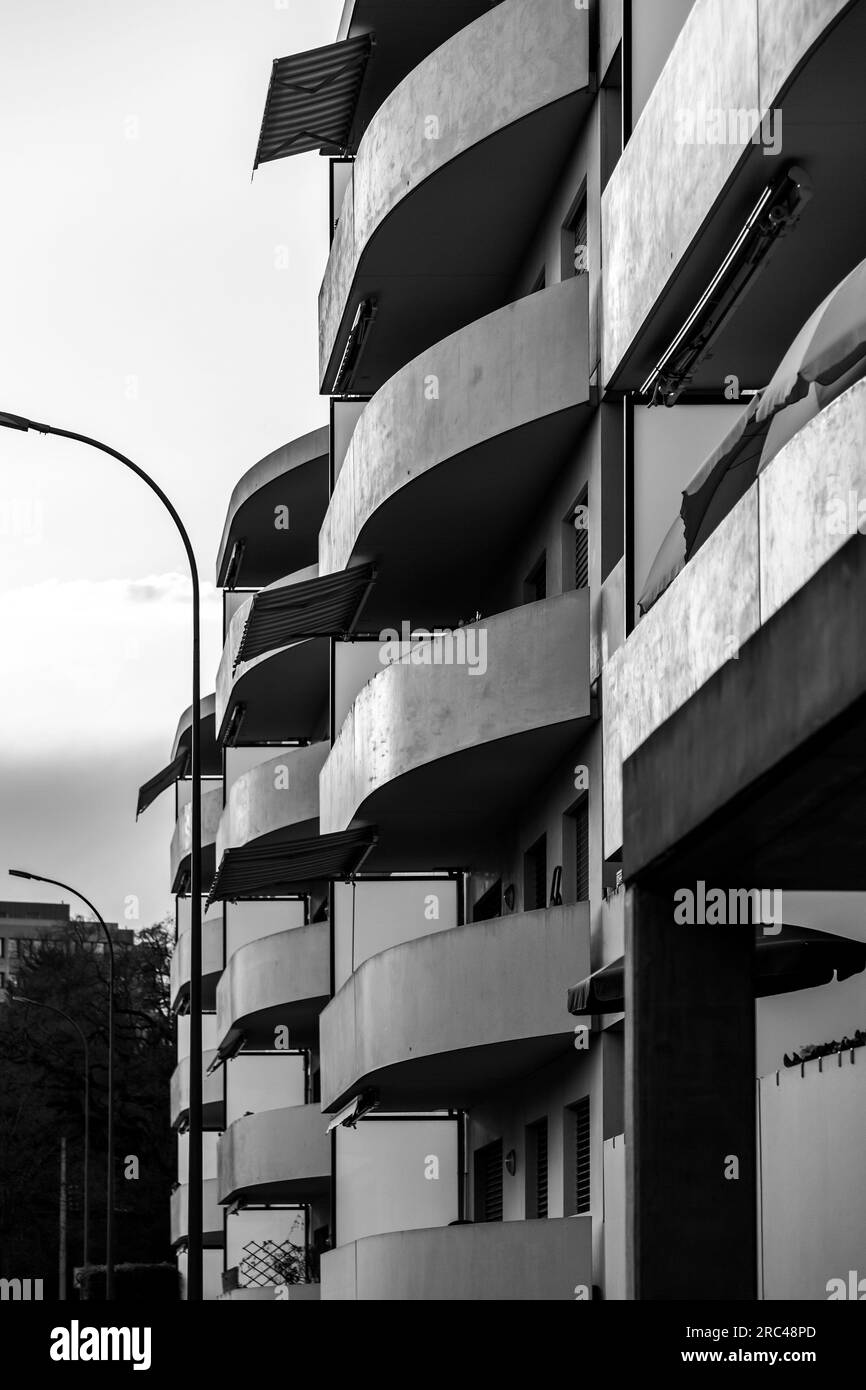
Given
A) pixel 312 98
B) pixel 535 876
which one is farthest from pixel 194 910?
pixel 312 98

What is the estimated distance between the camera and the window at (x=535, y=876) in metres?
23.4

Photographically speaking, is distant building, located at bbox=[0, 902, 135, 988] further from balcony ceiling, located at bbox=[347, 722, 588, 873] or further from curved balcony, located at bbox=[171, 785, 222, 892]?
balcony ceiling, located at bbox=[347, 722, 588, 873]

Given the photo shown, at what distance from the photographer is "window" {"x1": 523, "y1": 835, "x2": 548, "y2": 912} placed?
76.7ft

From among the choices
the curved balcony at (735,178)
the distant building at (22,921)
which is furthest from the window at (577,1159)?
the distant building at (22,921)

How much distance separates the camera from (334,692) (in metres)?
28.2

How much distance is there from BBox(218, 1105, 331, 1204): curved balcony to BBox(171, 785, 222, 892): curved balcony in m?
11.6

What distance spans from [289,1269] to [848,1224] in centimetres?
3078

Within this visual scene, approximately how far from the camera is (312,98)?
26.1 m

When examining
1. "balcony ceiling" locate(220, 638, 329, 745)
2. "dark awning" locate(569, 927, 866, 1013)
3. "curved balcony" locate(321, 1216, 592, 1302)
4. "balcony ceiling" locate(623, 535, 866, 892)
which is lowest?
"curved balcony" locate(321, 1216, 592, 1302)

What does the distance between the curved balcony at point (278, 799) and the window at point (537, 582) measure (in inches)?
431

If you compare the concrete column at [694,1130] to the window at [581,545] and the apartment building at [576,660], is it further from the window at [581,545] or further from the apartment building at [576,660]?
the window at [581,545]

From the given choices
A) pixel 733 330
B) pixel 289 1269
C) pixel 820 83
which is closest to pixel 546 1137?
pixel 733 330

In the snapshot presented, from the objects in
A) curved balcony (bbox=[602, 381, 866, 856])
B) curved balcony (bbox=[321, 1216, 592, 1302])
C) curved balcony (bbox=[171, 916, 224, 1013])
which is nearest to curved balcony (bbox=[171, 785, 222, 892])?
curved balcony (bbox=[171, 916, 224, 1013])
